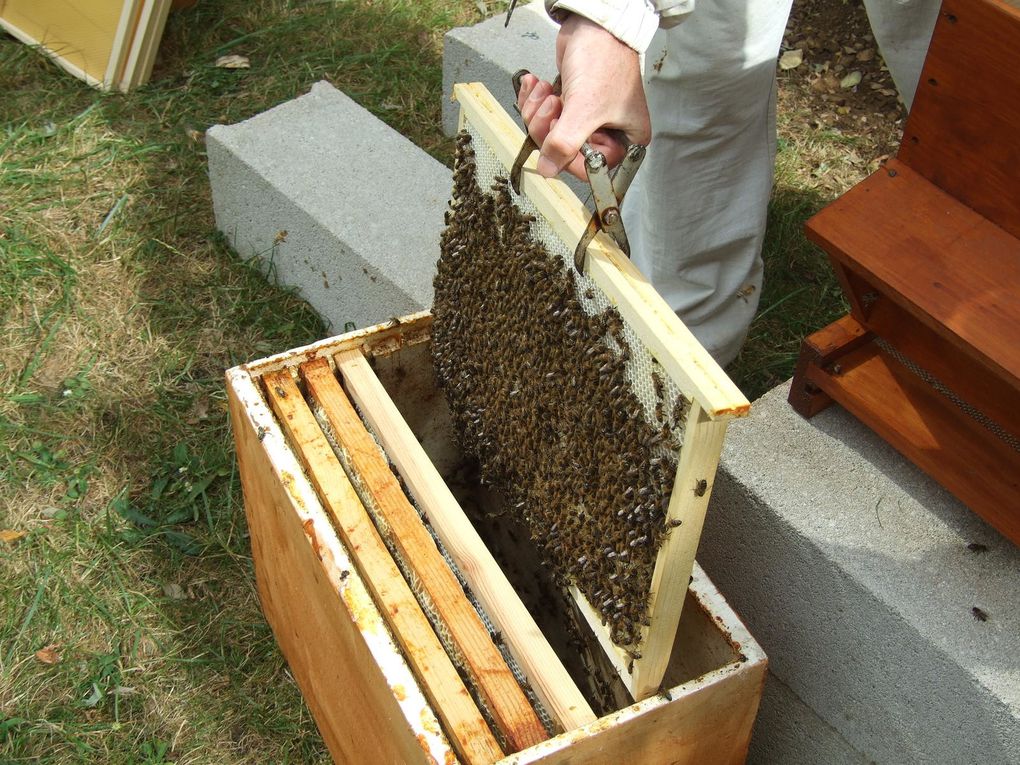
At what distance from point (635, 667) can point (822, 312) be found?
65.4 inches

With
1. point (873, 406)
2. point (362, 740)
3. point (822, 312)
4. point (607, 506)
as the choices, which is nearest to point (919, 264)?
point (873, 406)

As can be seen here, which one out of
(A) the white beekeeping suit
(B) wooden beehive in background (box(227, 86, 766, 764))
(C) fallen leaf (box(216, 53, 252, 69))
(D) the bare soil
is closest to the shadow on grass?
(A) the white beekeeping suit

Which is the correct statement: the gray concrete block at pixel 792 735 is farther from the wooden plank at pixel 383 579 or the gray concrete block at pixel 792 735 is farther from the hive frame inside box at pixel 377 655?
the wooden plank at pixel 383 579

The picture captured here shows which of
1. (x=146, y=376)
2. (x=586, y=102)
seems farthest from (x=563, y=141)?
(x=146, y=376)

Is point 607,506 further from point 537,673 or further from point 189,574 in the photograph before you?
point 189,574

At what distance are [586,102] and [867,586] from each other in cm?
84

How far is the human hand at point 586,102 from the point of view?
1468 mm

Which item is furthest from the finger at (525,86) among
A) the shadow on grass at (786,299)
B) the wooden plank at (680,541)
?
the shadow on grass at (786,299)

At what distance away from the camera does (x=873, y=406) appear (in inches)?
71.2

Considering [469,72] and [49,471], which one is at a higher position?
[469,72]

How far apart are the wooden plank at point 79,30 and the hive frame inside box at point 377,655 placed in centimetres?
220

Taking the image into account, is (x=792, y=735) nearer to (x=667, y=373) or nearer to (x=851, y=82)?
(x=667, y=373)

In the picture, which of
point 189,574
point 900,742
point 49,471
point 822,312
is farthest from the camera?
point 822,312

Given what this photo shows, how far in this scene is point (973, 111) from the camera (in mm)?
1495
